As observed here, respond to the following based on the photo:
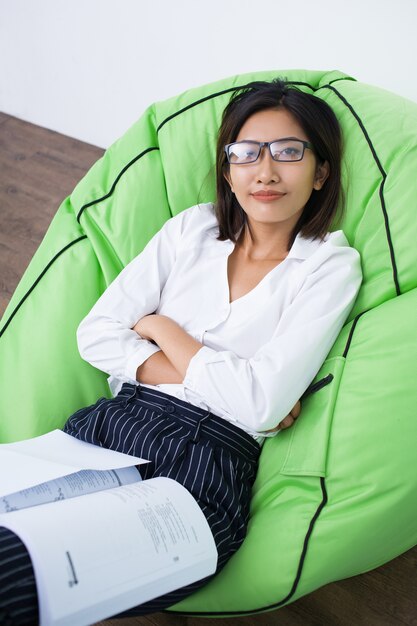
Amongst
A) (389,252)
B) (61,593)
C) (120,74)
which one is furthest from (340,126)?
(120,74)

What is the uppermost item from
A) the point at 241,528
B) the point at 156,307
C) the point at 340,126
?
the point at 340,126

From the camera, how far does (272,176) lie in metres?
1.33

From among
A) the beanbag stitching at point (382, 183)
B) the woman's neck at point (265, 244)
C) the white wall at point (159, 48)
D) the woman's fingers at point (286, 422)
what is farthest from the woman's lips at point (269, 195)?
the white wall at point (159, 48)

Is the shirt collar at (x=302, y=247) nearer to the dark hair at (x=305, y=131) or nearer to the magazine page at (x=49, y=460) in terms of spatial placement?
the dark hair at (x=305, y=131)

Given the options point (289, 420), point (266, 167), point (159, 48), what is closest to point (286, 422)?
point (289, 420)

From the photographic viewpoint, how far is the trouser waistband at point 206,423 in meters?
1.27

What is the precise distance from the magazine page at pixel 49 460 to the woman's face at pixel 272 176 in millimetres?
554

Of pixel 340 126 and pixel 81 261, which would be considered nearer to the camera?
pixel 340 126

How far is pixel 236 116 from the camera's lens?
1.43 metres

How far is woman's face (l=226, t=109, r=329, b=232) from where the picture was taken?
1338 mm

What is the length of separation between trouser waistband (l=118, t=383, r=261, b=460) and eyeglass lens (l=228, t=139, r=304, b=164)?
1.64 feet

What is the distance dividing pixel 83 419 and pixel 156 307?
29 centimetres

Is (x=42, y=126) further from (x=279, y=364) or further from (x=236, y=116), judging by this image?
(x=279, y=364)

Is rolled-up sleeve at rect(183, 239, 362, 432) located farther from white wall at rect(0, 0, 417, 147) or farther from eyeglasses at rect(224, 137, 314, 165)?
white wall at rect(0, 0, 417, 147)
